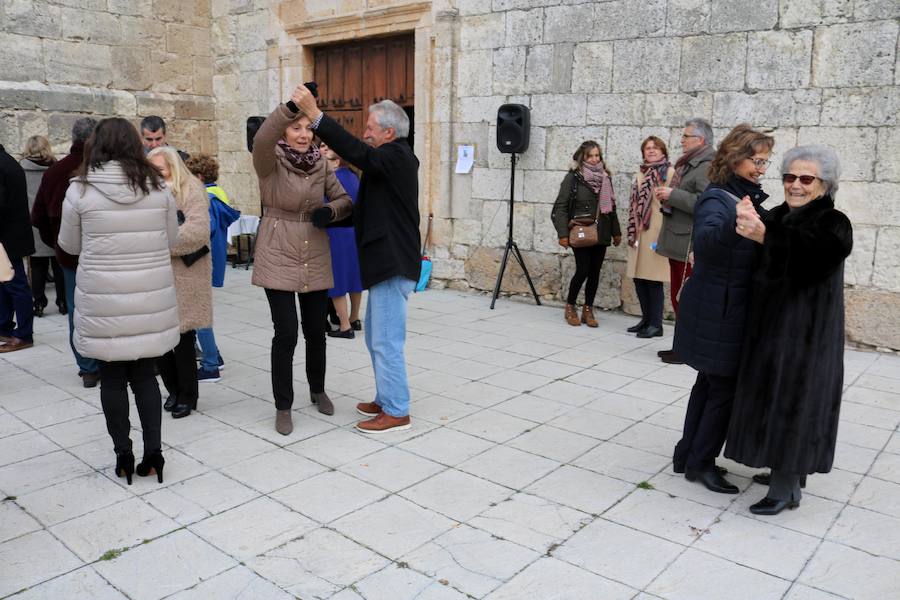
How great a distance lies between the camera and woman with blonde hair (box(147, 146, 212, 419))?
12.9ft

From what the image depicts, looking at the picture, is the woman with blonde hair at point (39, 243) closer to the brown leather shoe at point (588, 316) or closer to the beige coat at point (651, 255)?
the brown leather shoe at point (588, 316)

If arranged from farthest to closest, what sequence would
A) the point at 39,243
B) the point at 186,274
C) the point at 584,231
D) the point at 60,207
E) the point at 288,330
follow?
the point at 39,243
the point at 584,231
the point at 60,207
the point at 186,274
the point at 288,330

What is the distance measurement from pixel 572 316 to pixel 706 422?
3359mm

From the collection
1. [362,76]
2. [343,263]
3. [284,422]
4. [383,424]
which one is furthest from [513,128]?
[284,422]

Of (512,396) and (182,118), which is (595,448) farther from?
(182,118)

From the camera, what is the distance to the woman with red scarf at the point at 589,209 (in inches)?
250

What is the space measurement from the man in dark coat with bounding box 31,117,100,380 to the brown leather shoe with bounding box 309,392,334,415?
56.1 inches

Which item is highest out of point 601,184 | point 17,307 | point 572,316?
point 601,184

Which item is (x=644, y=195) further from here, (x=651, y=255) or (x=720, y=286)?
(x=720, y=286)

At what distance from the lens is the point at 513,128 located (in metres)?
7.08

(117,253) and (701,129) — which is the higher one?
(701,129)

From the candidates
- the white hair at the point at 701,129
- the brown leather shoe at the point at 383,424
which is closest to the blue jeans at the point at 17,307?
the brown leather shoe at the point at 383,424

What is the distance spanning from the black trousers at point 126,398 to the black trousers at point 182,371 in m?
0.84

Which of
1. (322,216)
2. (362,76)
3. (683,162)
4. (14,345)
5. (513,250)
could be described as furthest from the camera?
(362,76)
